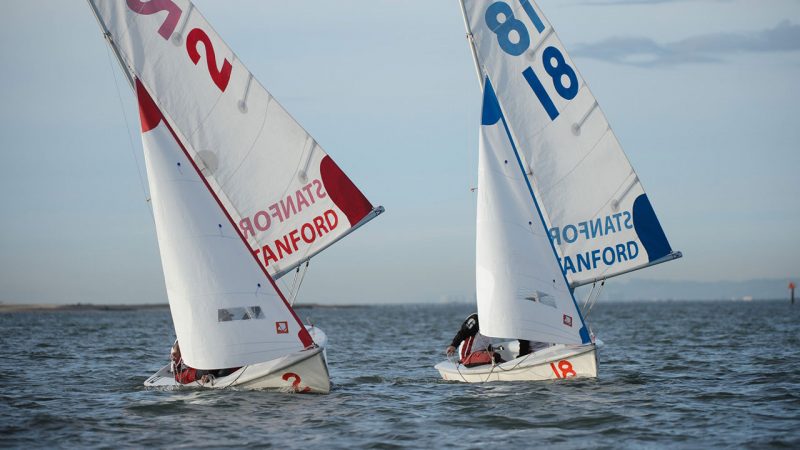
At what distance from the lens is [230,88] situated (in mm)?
21516

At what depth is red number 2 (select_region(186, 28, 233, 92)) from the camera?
843 inches

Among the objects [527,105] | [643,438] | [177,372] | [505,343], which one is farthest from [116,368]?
[643,438]

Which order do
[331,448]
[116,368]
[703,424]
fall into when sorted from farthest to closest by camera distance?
[116,368]
[703,424]
[331,448]

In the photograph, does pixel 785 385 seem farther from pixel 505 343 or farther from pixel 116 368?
pixel 116 368

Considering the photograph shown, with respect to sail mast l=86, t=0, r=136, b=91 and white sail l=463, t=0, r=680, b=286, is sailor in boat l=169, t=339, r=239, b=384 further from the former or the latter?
white sail l=463, t=0, r=680, b=286

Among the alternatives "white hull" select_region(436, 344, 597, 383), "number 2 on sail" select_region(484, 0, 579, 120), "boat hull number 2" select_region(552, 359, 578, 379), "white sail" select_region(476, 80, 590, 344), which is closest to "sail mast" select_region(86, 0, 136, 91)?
"white sail" select_region(476, 80, 590, 344)

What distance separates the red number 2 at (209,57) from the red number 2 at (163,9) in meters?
0.41

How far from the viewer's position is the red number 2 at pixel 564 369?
2050 centimetres

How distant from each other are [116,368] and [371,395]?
31.6ft

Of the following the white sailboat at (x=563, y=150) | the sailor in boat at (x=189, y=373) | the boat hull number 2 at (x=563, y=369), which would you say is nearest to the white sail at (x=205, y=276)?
the sailor in boat at (x=189, y=373)

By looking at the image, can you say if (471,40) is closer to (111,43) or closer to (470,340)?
(470,340)

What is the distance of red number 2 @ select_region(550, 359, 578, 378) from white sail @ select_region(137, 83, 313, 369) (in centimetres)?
499

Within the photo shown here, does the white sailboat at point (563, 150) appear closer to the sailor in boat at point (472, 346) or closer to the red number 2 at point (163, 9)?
the sailor in boat at point (472, 346)

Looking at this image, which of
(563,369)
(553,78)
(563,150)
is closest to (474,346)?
(563,369)
